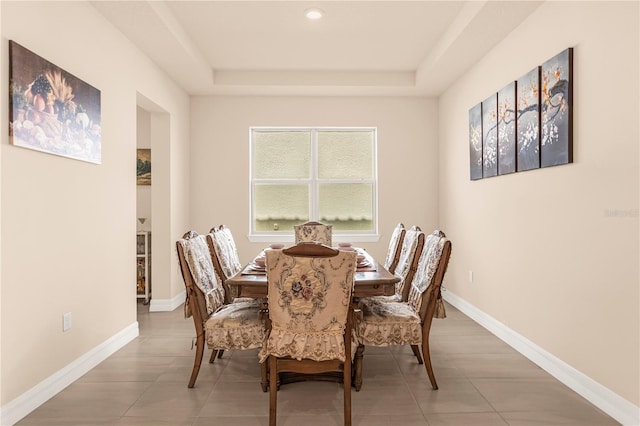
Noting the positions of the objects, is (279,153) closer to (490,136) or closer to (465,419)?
(490,136)

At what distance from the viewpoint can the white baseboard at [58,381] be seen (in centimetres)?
224

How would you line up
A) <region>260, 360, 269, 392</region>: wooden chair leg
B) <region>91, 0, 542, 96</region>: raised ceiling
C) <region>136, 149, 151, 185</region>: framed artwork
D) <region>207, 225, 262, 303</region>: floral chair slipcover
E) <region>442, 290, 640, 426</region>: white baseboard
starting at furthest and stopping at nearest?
1. <region>136, 149, 151, 185</region>: framed artwork
2. <region>91, 0, 542, 96</region>: raised ceiling
3. <region>207, 225, 262, 303</region>: floral chair slipcover
4. <region>260, 360, 269, 392</region>: wooden chair leg
5. <region>442, 290, 640, 426</region>: white baseboard

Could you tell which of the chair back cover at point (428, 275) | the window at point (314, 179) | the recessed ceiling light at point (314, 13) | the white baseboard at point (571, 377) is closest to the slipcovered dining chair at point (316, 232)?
the window at point (314, 179)

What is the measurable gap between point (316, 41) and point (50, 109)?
249cm

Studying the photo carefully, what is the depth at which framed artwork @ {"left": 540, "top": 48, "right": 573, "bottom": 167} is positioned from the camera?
267 centimetres

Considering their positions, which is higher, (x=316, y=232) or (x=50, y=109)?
(x=50, y=109)

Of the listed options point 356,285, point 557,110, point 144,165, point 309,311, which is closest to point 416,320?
point 356,285

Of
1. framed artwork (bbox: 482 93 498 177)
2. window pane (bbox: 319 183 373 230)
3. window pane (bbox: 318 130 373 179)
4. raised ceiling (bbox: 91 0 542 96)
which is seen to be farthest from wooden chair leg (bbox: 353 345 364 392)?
window pane (bbox: 318 130 373 179)

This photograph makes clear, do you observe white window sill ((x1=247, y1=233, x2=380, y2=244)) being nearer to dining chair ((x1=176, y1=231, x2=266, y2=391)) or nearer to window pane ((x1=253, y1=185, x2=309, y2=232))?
window pane ((x1=253, y1=185, x2=309, y2=232))

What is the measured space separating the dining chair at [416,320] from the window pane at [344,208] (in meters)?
2.85

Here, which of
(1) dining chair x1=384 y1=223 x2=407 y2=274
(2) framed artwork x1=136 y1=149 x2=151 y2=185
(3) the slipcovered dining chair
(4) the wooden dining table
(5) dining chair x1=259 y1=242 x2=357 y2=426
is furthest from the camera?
(2) framed artwork x1=136 y1=149 x2=151 y2=185

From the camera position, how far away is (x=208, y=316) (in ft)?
8.98

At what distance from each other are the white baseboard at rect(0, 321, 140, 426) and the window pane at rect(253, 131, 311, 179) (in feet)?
8.94

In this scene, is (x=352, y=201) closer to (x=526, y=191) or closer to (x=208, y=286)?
(x=526, y=191)
